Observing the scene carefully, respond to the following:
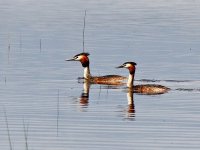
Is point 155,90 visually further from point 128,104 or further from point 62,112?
point 62,112

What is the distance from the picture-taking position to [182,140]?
18547mm

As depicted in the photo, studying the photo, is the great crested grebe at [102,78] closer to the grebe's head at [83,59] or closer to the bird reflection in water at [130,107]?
the grebe's head at [83,59]

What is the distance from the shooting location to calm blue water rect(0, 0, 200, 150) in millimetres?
19031

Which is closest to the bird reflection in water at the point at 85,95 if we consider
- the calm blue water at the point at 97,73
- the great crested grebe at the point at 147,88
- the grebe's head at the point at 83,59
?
the calm blue water at the point at 97,73

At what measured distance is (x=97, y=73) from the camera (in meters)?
29.6

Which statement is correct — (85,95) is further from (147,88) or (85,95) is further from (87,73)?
(87,73)

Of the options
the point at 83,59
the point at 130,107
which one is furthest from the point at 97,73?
the point at 130,107

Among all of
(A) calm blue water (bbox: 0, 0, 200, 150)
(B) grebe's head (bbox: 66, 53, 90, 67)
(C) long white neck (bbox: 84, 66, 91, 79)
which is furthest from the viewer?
(B) grebe's head (bbox: 66, 53, 90, 67)

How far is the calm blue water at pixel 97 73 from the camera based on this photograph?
19031 millimetres

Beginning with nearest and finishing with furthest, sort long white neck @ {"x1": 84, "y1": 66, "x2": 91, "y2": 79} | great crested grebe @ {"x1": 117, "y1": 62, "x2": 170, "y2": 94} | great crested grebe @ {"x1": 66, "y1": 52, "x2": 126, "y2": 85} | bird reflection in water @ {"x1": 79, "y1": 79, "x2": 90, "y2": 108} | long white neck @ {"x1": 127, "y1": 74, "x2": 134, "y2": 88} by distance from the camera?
bird reflection in water @ {"x1": 79, "y1": 79, "x2": 90, "y2": 108}, great crested grebe @ {"x1": 117, "y1": 62, "x2": 170, "y2": 94}, long white neck @ {"x1": 127, "y1": 74, "x2": 134, "y2": 88}, great crested grebe @ {"x1": 66, "y1": 52, "x2": 126, "y2": 85}, long white neck @ {"x1": 84, "y1": 66, "x2": 91, "y2": 79}

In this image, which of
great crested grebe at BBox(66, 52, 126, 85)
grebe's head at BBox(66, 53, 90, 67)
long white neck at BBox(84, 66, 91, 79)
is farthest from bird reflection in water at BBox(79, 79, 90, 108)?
grebe's head at BBox(66, 53, 90, 67)

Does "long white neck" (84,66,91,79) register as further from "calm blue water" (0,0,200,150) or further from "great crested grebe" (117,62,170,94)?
"great crested grebe" (117,62,170,94)

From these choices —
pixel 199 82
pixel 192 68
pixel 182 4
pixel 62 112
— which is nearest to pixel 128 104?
pixel 62 112

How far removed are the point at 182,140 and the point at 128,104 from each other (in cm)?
495
